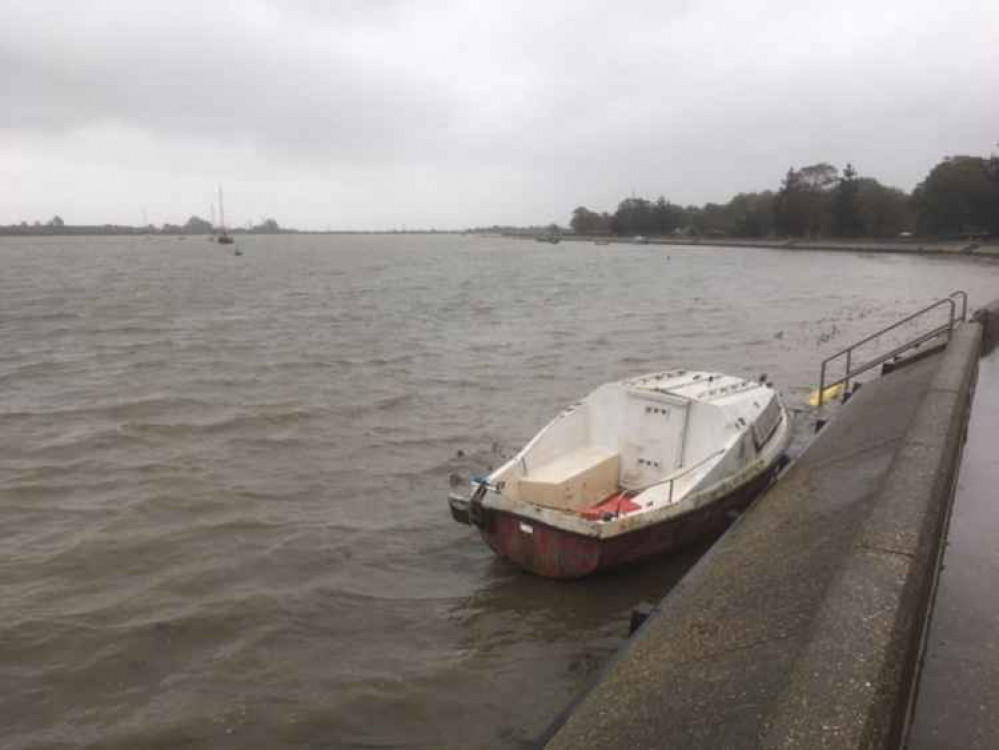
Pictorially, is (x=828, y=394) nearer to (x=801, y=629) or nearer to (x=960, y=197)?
(x=801, y=629)

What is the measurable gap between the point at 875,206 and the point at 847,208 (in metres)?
4.21

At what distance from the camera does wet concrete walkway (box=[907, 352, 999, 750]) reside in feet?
15.7

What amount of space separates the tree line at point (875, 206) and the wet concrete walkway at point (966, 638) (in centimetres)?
10285

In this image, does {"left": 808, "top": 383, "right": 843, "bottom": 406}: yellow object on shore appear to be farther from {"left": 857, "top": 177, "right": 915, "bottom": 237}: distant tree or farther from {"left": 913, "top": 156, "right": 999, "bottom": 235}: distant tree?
{"left": 857, "top": 177, "right": 915, "bottom": 237}: distant tree

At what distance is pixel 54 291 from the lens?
171ft

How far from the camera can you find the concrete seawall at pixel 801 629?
3.97 m

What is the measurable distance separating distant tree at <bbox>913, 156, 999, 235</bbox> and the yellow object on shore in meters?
91.4

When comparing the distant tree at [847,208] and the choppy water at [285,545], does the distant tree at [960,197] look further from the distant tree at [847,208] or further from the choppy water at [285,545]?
the choppy water at [285,545]

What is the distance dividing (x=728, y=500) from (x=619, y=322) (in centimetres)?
2751

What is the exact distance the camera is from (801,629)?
5090 mm

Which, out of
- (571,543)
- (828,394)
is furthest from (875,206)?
(571,543)

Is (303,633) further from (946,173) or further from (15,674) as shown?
(946,173)

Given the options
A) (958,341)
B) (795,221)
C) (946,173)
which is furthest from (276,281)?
(795,221)

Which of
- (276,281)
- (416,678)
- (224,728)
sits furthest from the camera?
(276,281)
